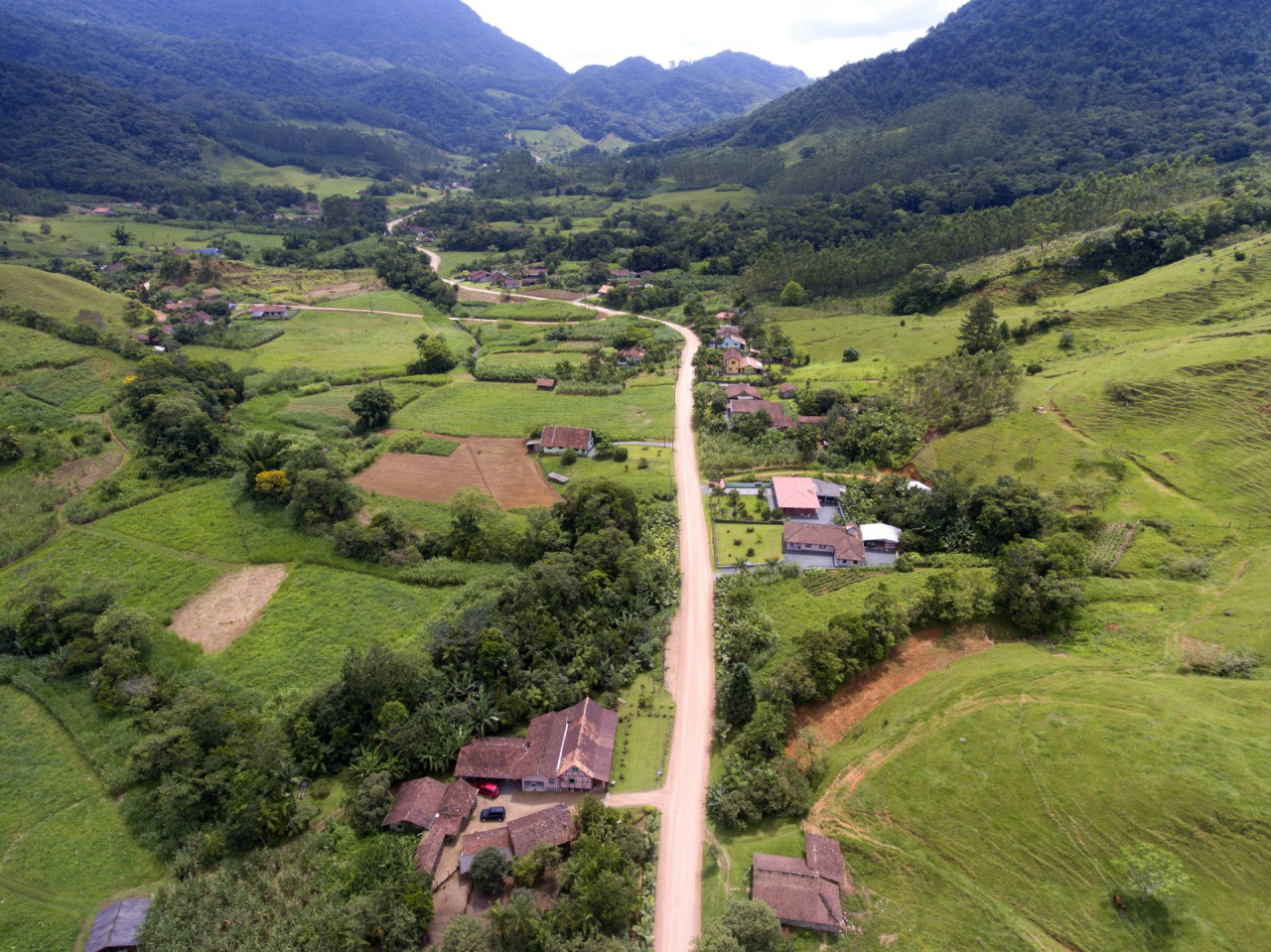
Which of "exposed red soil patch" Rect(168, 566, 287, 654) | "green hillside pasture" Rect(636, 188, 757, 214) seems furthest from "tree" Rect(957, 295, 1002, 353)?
"green hillside pasture" Rect(636, 188, 757, 214)

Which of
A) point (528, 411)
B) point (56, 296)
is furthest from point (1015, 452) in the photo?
point (56, 296)

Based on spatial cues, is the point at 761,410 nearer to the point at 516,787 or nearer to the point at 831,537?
the point at 831,537

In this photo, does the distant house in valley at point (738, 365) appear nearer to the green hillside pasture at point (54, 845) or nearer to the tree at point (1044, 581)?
the tree at point (1044, 581)

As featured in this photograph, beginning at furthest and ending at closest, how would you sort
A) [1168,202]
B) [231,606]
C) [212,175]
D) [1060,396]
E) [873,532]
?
[212,175] → [1168,202] → [1060,396] → [873,532] → [231,606]

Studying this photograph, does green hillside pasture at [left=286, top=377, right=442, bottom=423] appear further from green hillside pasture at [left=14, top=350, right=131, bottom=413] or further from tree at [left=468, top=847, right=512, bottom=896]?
tree at [left=468, top=847, right=512, bottom=896]

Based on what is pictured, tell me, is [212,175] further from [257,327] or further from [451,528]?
[451,528]

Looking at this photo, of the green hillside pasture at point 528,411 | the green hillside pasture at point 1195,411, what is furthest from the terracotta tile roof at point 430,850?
the green hillside pasture at point 1195,411

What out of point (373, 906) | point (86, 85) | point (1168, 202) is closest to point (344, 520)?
point (373, 906)
